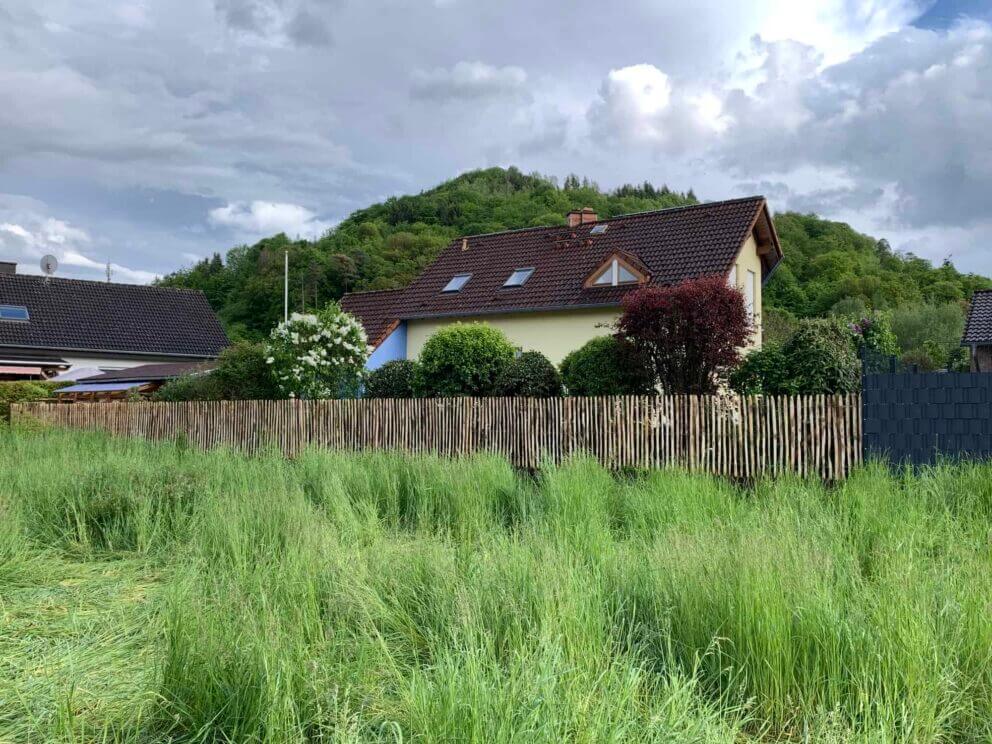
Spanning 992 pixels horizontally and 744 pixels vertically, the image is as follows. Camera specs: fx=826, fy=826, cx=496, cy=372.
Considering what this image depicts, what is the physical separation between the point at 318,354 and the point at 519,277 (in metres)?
10.9

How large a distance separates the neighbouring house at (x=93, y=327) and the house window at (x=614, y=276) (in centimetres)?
2305

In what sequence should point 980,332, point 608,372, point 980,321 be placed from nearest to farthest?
point 608,372 → point 980,332 → point 980,321

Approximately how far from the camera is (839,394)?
12.1m

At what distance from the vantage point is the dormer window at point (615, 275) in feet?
84.0

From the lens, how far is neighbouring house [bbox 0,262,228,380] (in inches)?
1523

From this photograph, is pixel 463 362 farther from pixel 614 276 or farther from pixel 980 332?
pixel 980 332

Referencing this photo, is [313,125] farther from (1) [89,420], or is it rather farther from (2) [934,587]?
(2) [934,587]

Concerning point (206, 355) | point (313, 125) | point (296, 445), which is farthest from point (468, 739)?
point (206, 355)

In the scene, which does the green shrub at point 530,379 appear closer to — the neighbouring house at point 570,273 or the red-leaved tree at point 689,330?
the red-leaved tree at point 689,330

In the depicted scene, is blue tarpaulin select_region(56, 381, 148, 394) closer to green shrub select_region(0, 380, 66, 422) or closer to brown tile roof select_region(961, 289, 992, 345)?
green shrub select_region(0, 380, 66, 422)

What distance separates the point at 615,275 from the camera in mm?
25938

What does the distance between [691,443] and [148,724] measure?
10576 mm

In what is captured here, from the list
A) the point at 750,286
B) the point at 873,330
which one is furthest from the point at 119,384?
the point at 873,330

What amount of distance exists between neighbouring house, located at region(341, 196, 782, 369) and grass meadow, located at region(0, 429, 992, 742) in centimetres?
1880
